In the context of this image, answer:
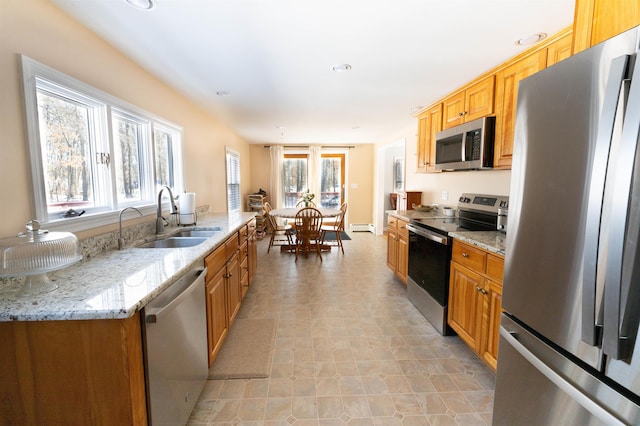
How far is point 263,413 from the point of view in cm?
158

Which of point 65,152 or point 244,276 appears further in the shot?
point 244,276

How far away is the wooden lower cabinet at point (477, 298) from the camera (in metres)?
1.73

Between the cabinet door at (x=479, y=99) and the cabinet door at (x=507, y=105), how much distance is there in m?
0.06

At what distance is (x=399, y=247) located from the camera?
3377 mm

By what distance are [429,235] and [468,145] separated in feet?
2.91

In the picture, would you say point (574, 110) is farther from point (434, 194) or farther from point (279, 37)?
point (434, 194)

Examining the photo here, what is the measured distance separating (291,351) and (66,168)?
1.94 m

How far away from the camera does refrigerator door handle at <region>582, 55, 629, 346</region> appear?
76cm

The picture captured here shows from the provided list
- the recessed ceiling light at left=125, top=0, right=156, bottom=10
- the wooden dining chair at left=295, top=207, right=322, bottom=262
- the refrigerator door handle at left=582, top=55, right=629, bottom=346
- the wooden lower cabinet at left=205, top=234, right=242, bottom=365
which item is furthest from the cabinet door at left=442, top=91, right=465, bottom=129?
the recessed ceiling light at left=125, top=0, right=156, bottom=10

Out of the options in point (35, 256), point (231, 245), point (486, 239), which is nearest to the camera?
point (35, 256)

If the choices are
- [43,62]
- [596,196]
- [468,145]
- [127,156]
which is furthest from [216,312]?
[468,145]

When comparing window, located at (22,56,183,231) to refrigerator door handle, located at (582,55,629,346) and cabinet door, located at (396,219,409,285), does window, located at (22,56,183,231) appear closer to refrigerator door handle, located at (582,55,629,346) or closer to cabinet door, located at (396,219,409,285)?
refrigerator door handle, located at (582,55,629,346)

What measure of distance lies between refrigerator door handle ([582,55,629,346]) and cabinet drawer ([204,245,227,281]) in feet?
→ 5.87

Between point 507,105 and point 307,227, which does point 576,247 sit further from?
point 307,227
